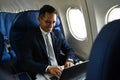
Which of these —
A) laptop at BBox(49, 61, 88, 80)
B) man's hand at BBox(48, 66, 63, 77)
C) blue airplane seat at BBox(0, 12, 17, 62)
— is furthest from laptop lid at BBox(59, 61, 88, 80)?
blue airplane seat at BBox(0, 12, 17, 62)

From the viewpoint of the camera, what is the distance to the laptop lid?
1502 millimetres

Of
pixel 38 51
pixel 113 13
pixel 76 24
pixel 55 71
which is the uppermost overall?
pixel 113 13

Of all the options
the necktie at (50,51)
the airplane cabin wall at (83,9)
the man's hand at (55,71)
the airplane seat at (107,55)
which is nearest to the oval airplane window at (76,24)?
the airplane cabin wall at (83,9)

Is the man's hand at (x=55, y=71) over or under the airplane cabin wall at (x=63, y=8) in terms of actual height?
under

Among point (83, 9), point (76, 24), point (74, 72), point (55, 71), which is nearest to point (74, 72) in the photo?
point (74, 72)

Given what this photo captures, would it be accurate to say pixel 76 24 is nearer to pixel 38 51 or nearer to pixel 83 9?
pixel 83 9

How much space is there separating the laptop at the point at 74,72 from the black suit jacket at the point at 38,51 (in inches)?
13.9

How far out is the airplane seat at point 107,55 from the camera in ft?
2.78

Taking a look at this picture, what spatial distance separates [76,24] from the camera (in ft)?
8.99

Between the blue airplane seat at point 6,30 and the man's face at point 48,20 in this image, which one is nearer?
the man's face at point 48,20

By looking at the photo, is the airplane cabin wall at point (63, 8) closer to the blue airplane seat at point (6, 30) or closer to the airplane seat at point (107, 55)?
the blue airplane seat at point (6, 30)

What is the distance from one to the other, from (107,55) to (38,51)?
1353 mm

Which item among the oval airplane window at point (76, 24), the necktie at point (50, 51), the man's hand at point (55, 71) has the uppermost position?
the oval airplane window at point (76, 24)

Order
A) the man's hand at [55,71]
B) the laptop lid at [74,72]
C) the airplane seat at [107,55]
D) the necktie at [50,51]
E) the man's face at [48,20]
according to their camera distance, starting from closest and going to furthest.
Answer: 1. the airplane seat at [107,55]
2. the laptop lid at [74,72]
3. the man's hand at [55,71]
4. the man's face at [48,20]
5. the necktie at [50,51]
